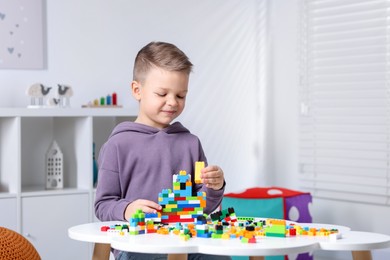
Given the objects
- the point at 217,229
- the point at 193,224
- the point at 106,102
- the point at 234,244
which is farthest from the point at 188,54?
the point at 234,244

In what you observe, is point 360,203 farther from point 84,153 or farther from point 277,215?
point 84,153

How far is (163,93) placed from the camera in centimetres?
195

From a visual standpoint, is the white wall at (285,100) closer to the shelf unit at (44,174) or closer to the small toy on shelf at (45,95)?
the shelf unit at (44,174)

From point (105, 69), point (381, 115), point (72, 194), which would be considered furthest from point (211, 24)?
point (72, 194)

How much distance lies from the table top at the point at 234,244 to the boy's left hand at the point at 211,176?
241 millimetres

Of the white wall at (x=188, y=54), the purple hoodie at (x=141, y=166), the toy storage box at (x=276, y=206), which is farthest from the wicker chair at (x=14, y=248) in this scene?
the toy storage box at (x=276, y=206)

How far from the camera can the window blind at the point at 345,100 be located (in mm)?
3682

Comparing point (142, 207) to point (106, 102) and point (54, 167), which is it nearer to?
point (54, 167)

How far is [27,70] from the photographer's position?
3502 mm

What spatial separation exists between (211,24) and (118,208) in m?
2.44

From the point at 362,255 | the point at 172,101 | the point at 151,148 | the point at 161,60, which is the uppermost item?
the point at 161,60

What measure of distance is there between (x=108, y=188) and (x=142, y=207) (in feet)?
0.71

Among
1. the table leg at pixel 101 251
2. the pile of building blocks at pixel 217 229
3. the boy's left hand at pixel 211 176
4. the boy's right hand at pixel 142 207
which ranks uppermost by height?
the boy's left hand at pixel 211 176

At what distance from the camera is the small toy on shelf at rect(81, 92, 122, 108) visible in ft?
11.6
